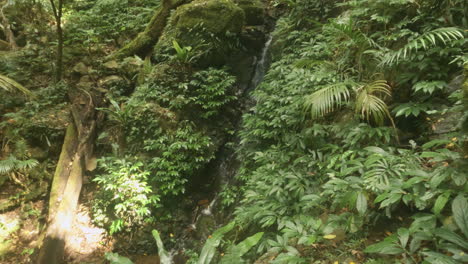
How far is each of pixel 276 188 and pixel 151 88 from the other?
418 cm

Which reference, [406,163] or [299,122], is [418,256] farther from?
[299,122]

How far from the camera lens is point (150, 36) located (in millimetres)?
7219

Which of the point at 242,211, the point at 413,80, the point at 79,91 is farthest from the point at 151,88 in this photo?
the point at 413,80

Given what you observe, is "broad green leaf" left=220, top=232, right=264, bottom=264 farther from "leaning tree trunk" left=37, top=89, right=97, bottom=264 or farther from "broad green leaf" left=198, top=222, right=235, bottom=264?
"leaning tree trunk" left=37, top=89, right=97, bottom=264

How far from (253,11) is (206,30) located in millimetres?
1990

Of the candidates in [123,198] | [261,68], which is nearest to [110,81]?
[123,198]

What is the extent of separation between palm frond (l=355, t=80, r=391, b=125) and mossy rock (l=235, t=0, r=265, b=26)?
5291 millimetres

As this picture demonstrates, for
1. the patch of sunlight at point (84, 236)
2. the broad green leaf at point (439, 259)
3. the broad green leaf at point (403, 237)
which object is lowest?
the patch of sunlight at point (84, 236)

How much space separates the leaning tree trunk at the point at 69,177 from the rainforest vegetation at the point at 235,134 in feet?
0.10

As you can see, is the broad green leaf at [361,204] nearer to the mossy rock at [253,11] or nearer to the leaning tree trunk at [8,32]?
the mossy rock at [253,11]

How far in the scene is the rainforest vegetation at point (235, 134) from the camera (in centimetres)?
218

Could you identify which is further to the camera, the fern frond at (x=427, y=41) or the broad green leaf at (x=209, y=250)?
the fern frond at (x=427, y=41)

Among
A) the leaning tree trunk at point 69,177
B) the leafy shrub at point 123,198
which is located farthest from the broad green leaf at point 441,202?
the leaning tree trunk at point 69,177

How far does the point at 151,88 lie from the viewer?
19.2 feet
